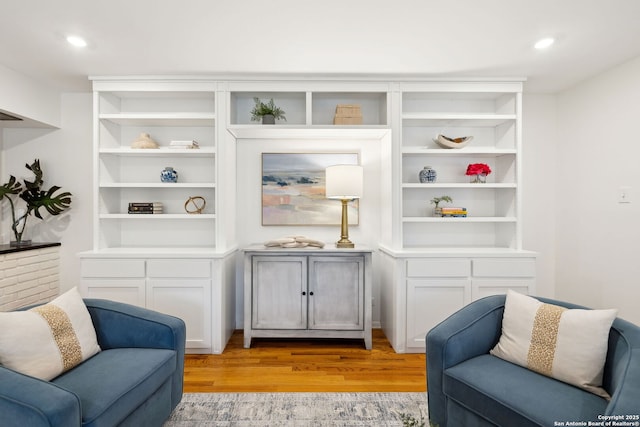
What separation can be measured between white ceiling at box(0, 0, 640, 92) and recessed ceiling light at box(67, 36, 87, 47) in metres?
0.05

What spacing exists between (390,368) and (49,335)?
7.38ft

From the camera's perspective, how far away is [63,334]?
1.85 metres

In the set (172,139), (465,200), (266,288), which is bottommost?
(266,288)

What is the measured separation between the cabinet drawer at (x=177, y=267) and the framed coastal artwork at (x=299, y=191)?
2.75ft

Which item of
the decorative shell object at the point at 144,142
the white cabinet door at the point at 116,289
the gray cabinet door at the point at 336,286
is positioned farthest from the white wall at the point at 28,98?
the gray cabinet door at the point at 336,286

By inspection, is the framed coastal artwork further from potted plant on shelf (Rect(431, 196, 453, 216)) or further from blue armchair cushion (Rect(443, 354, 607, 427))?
blue armchair cushion (Rect(443, 354, 607, 427))

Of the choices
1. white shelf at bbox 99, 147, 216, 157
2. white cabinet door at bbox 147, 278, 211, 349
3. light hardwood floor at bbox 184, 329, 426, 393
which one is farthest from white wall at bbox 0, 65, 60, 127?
light hardwood floor at bbox 184, 329, 426, 393

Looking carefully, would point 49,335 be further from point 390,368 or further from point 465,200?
point 465,200

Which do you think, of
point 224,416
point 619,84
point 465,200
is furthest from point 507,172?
point 224,416

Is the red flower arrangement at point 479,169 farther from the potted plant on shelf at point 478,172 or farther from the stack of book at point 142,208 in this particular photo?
the stack of book at point 142,208

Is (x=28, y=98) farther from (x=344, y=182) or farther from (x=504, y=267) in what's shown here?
(x=504, y=267)

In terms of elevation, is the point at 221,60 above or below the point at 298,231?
above

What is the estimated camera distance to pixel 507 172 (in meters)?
3.54

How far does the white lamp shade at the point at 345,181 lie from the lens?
3328 mm
